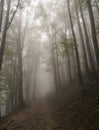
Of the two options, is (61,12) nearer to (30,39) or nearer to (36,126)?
(30,39)

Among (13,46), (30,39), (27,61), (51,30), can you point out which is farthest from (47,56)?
(13,46)

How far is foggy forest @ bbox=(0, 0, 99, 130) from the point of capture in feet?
30.3

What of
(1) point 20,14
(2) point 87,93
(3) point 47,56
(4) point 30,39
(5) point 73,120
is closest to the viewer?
(5) point 73,120

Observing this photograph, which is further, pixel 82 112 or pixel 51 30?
pixel 51 30

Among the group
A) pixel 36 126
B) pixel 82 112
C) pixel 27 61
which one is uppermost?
pixel 27 61

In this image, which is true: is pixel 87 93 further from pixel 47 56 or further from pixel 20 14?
pixel 47 56

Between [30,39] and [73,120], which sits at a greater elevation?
[30,39]

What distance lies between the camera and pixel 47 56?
1241 inches

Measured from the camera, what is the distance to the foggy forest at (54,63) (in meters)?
9.24

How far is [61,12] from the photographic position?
79.0ft

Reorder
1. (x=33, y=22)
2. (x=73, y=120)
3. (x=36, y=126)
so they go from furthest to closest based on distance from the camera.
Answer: (x=33, y=22)
(x=36, y=126)
(x=73, y=120)

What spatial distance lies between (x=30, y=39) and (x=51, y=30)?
4527 mm

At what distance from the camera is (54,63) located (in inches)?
1006

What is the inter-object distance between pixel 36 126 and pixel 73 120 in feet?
7.73
